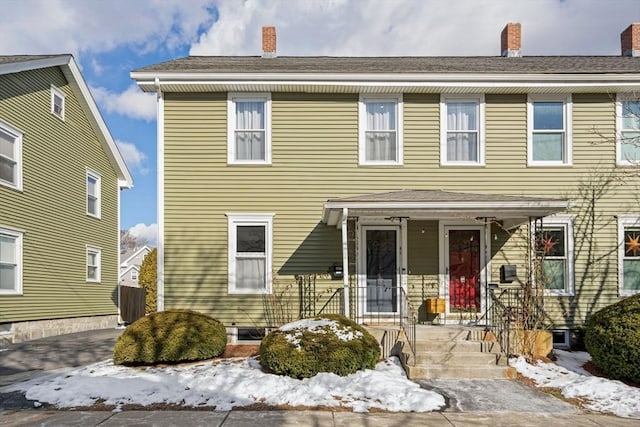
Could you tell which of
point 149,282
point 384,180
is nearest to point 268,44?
point 384,180

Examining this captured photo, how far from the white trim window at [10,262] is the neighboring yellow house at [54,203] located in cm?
3

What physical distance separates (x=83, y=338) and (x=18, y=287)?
2154 mm

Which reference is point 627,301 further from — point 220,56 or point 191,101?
point 220,56

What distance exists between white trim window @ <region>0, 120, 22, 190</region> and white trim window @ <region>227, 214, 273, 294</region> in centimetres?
624

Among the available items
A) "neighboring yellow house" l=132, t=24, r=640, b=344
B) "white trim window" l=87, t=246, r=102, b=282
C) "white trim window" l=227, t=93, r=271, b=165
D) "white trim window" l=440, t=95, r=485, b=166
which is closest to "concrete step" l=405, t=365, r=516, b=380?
"neighboring yellow house" l=132, t=24, r=640, b=344

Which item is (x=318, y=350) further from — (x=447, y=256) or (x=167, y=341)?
(x=447, y=256)

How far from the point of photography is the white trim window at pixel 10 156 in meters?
12.9

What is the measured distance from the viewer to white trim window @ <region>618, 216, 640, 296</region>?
11359 millimetres

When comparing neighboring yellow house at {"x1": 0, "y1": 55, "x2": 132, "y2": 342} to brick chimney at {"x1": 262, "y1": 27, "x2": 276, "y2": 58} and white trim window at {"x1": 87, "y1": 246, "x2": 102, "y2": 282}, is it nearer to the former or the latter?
white trim window at {"x1": 87, "y1": 246, "x2": 102, "y2": 282}

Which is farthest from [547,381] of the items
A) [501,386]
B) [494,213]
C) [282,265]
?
[282,265]

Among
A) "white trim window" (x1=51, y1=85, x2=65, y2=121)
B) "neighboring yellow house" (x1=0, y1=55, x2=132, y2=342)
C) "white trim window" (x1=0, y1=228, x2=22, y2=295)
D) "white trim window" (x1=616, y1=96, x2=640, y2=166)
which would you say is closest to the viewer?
"white trim window" (x1=616, y1=96, x2=640, y2=166)

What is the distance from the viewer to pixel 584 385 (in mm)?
7680

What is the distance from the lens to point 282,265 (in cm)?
1134

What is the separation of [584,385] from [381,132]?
6.53 metres
